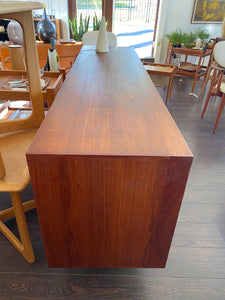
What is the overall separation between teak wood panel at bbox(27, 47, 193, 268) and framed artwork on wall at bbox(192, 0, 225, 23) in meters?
3.91

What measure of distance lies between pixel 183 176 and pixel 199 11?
4.35 meters

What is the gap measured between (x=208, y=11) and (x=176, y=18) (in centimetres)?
55

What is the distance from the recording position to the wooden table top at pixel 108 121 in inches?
26.6

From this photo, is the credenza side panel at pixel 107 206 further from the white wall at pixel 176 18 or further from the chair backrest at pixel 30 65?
the white wall at pixel 176 18

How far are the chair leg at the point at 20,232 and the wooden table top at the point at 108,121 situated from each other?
0.38 m

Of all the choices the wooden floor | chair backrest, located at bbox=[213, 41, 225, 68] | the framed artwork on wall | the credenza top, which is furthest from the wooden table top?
the framed artwork on wall

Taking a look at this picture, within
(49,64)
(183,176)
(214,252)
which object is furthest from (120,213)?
(49,64)

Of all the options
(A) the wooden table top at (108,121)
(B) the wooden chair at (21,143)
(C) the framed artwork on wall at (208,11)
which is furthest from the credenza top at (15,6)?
(C) the framed artwork on wall at (208,11)

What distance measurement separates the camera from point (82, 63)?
162 cm

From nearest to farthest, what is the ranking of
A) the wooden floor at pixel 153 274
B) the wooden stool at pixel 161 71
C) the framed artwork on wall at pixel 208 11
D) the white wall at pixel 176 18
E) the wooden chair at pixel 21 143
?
the wooden chair at pixel 21 143, the wooden floor at pixel 153 274, the wooden stool at pixel 161 71, the framed artwork on wall at pixel 208 11, the white wall at pixel 176 18

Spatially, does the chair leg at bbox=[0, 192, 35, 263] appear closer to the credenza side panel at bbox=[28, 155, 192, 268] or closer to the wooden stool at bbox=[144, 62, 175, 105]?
the credenza side panel at bbox=[28, 155, 192, 268]

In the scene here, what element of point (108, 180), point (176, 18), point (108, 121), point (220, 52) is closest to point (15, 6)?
point (108, 121)

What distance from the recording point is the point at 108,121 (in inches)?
32.9

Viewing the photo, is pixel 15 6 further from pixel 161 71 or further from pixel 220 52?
pixel 161 71
